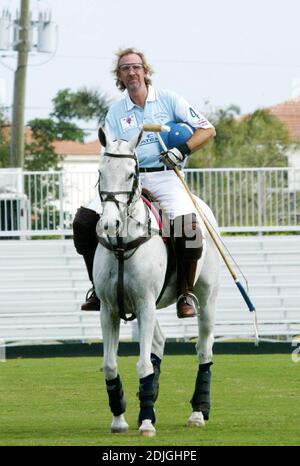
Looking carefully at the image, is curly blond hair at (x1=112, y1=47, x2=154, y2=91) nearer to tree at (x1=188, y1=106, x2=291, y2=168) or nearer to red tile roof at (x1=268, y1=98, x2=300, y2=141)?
tree at (x1=188, y1=106, x2=291, y2=168)

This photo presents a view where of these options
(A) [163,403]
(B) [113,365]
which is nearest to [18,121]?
(A) [163,403]

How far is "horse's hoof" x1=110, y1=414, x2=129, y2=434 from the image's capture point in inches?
430

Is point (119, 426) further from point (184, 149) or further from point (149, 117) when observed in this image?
point (149, 117)

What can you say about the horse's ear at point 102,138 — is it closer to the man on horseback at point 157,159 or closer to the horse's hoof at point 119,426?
the man on horseback at point 157,159

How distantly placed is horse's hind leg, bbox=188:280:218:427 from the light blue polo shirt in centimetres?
130

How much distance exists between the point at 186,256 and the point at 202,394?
1181 millimetres

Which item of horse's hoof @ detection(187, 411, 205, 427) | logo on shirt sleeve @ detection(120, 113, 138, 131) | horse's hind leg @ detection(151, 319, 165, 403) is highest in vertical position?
logo on shirt sleeve @ detection(120, 113, 138, 131)

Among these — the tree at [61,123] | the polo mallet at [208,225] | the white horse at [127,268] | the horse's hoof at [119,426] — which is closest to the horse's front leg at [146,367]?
the white horse at [127,268]

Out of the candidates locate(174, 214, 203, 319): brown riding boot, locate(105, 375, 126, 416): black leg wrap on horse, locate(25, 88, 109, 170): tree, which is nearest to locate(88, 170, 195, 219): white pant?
locate(174, 214, 203, 319): brown riding boot

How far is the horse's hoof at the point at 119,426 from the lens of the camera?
1092 centimetres

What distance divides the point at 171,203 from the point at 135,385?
4.05 m

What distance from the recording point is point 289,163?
48.1 meters
